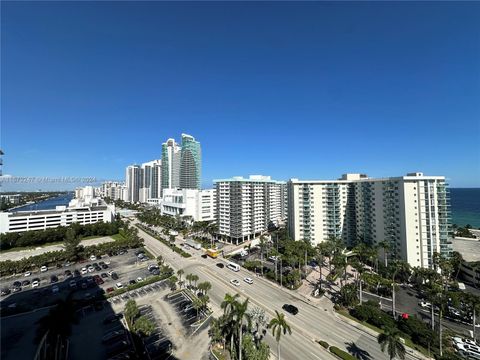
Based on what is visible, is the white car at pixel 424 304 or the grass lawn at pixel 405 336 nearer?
the grass lawn at pixel 405 336

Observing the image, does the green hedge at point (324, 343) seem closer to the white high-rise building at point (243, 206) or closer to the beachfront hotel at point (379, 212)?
the beachfront hotel at point (379, 212)

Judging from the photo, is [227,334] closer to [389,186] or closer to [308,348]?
[308,348]

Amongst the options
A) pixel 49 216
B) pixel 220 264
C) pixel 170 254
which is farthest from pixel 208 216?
pixel 49 216

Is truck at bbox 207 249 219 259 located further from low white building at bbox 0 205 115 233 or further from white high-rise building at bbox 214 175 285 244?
low white building at bbox 0 205 115 233

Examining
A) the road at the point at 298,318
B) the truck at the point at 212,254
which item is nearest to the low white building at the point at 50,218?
the truck at the point at 212,254

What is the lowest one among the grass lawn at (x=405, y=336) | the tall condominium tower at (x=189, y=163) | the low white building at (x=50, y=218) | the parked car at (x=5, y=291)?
the grass lawn at (x=405, y=336)

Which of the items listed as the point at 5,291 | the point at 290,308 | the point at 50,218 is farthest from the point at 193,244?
the point at 50,218
